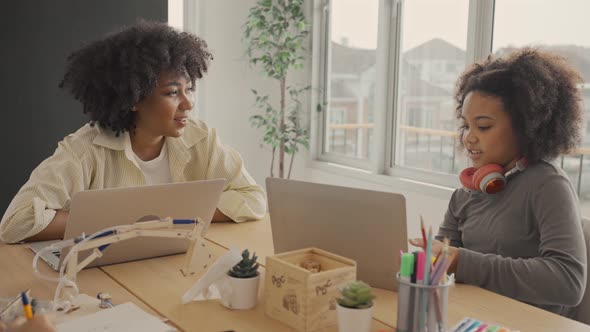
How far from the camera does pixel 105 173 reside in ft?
6.30

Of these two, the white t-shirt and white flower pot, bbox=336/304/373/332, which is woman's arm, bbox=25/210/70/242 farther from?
white flower pot, bbox=336/304/373/332

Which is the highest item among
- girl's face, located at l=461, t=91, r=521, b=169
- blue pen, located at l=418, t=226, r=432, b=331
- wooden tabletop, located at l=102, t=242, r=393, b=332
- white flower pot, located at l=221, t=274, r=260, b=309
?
girl's face, located at l=461, t=91, r=521, b=169

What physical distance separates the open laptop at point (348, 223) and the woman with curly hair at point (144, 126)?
596 mm

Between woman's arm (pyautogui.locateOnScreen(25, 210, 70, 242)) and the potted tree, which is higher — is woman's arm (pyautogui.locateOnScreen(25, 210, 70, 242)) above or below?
below

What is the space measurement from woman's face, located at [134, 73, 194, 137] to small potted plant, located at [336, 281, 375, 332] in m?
1.09

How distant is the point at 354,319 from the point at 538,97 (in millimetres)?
846

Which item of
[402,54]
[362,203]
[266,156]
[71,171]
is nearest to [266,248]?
[362,203]

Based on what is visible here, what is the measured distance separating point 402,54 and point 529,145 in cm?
220

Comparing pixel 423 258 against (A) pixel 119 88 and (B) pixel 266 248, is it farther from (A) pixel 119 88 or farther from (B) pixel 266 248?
(A) pixel 119 88

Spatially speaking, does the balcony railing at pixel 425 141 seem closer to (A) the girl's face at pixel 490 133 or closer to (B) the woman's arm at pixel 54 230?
(A) the girl's face at pixel 490 133

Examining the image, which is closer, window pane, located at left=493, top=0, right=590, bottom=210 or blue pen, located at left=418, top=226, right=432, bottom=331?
blue pen, located at left=418, top=226, right=432, bottom=331

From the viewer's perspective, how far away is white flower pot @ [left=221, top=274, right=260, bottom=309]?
122 centimetres

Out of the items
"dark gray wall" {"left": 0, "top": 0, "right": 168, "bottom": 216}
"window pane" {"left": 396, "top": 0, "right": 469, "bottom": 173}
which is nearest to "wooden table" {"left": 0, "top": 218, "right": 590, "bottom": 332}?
"dark gray wall" {"left": 0, "top": 0, "right": 168, "bottom": 216}

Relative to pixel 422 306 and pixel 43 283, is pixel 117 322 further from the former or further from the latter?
pixel 422 306
